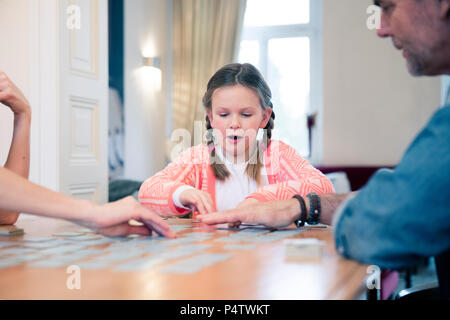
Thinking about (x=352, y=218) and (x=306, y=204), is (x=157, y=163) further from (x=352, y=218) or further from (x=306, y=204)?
(x=352, y=218)

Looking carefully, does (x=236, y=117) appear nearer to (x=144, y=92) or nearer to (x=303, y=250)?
(x=303, y=250)

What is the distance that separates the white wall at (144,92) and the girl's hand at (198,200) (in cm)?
368

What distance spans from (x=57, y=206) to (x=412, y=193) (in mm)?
606

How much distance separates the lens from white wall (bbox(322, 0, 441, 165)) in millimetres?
5504

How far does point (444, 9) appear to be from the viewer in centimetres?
82

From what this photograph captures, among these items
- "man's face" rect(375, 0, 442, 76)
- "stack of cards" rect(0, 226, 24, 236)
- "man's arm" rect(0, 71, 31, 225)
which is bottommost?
"stack of cards" rect(0, 226, 24, 236)

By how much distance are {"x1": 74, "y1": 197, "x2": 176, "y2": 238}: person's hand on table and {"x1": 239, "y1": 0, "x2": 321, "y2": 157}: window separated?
15.7ft

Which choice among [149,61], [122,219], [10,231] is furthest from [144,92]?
[122,219]

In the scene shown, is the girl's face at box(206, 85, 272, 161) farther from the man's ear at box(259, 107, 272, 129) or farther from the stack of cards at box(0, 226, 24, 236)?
the stack of cards at box(0, 226, 24, 236)

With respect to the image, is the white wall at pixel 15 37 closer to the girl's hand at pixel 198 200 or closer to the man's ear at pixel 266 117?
the man's ear at pixel 266 117

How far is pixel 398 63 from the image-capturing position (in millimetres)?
5508

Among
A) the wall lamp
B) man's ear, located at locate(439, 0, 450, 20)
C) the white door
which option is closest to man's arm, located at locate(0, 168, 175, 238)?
man's ear, located at locate(439, 0, 450, 20)

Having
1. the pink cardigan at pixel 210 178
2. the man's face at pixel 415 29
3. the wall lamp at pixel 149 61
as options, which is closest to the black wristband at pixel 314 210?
the pink cardigan at pixel 210 178

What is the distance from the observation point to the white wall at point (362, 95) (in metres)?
5.50
